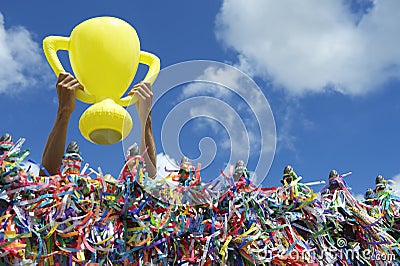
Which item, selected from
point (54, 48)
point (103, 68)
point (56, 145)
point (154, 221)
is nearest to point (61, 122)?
point (56, 145)

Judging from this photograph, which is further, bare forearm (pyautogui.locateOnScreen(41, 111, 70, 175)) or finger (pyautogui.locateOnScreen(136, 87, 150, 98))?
finger (pyautogui.locateOnScreen(136, 87, 150, 98))

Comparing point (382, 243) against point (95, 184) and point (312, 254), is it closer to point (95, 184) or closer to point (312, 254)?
point (312, 254)

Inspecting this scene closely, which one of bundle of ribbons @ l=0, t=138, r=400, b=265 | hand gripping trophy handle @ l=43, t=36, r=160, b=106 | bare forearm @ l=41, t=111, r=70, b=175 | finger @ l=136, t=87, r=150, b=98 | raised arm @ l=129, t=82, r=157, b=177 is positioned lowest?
bundle of ribbons @ l=0, t=138, r=400, b=265

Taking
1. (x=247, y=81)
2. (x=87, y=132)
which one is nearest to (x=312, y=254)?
(x=247, y=81)

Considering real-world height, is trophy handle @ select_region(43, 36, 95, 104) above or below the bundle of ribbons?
above

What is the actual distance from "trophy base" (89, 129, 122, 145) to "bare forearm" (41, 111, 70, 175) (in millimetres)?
104

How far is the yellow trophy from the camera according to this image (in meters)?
1.77

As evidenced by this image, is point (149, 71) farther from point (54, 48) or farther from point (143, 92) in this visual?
point (54, 48)

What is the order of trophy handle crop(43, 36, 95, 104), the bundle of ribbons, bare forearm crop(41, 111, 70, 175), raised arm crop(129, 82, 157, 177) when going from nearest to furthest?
the bundle of ribbons → bare forearm crop(41, 111, 70, 175) → raised arm crop(129, 82, 157, 177) → trophy handle crop(43, 36, 95, 104)

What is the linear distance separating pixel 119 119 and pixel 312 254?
82 centimetres

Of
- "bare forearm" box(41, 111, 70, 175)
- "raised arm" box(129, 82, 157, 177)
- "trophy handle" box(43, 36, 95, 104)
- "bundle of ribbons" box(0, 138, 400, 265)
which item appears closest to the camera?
"bundle of ribbons" box(0, 138, 400, 265)

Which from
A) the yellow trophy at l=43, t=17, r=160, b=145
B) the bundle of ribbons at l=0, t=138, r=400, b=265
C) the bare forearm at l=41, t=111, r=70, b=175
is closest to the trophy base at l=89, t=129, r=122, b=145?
the yellow trophy at l=43, t=17, r=160, b=145

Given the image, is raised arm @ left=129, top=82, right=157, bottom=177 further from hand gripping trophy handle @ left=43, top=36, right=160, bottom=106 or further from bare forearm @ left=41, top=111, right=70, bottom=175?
bare forearm @ left=41, top=111, right=70, bottom=175

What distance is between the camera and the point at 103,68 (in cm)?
185
